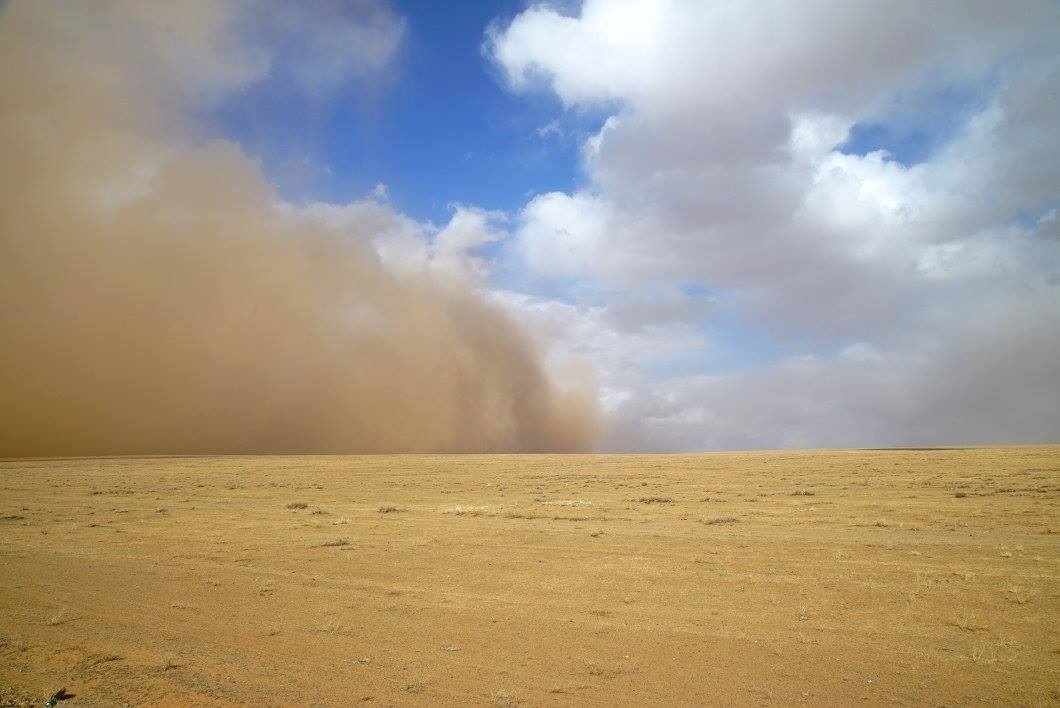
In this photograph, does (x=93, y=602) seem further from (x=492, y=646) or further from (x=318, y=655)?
(x=492, y=646)

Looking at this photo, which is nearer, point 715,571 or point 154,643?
point 154,643

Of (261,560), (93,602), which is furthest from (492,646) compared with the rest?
(261,560)

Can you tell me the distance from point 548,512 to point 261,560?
10998 mm

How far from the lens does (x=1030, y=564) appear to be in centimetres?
1273

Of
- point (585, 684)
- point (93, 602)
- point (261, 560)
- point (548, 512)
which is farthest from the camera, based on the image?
point (548, 512)

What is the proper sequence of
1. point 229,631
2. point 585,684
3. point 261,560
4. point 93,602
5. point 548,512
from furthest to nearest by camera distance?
point 548,512
point 261,560
point 93,602
point 229,631
point 585,684

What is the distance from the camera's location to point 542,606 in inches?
409

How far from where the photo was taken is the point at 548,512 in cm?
2275

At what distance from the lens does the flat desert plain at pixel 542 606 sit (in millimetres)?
7023

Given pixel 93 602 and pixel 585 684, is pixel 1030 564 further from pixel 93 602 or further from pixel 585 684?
pixel 93 602

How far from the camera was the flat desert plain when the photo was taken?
7.02 m

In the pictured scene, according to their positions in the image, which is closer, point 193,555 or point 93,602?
point 93,602

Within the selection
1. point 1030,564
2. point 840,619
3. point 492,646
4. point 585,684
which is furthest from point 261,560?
point 1030,564

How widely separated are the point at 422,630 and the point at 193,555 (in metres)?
9.20
